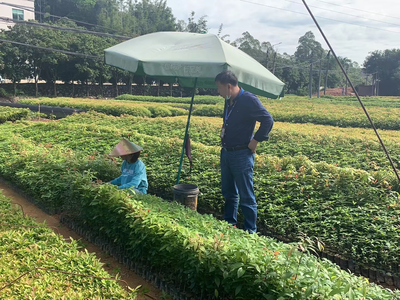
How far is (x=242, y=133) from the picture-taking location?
13.1ft

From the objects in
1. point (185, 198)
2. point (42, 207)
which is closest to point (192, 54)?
point (185, 198)

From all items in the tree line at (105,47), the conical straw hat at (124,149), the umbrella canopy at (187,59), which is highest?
the tree line at (105,47)

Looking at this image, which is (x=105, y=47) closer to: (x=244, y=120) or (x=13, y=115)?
(x=13, y=115)

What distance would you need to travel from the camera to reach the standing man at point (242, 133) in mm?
3879

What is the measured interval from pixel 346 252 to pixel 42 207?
414 cm

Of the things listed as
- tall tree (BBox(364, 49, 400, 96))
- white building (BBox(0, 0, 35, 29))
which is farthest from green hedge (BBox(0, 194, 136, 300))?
tall tree (BBox(364, 49, 400, 96))

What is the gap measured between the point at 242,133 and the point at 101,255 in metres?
2.11

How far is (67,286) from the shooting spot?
2727mm

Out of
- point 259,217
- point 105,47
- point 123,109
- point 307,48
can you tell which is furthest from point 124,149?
point 307,48

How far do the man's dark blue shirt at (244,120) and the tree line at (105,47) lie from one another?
26.8m

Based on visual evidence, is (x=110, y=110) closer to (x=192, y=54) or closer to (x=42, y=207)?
(x=42, y=207)

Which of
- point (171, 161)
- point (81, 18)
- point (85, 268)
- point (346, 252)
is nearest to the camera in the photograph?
point (85, 268)

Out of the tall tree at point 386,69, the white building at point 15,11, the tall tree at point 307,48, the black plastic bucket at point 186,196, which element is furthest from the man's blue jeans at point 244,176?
the tall tree at point 307,48

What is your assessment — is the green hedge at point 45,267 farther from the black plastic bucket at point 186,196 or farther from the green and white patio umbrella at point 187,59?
the green and white patio umbrella at point 187,59
